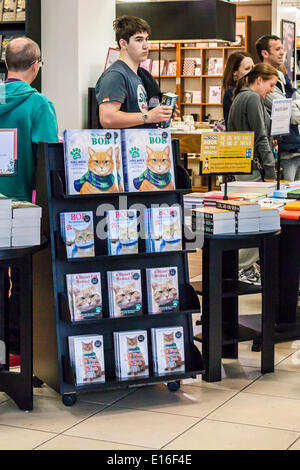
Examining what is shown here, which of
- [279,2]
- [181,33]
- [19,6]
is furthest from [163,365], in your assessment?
[279,2]

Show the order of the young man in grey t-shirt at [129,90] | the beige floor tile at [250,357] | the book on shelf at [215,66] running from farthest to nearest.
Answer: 1. the book on shelf at [215,66]
2. the young man in grey t-shirt at [129,90]
3. the beige floor tile at [250,357]

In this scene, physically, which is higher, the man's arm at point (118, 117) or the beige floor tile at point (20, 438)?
the man's arm at point (118, 117)

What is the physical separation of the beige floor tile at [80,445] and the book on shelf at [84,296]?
587 millimetres

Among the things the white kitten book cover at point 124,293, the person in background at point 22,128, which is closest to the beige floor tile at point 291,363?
the white kitten book cover at point 124,293

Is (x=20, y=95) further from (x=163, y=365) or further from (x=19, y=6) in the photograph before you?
(x=19, y=6)

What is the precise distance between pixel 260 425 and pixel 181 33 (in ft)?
23.2

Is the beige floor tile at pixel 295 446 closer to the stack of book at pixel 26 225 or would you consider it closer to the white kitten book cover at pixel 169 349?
the white kitten book cover at pixel 169 349

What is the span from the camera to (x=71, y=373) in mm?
3574

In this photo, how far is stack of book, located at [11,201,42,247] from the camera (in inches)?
136

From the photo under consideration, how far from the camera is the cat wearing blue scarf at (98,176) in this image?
3.61 meters

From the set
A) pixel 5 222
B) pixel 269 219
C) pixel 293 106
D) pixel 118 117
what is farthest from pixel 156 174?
pixel 293 106

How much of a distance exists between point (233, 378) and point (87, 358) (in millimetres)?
842

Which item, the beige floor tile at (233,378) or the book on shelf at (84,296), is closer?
the book on shelf at (84,296)
